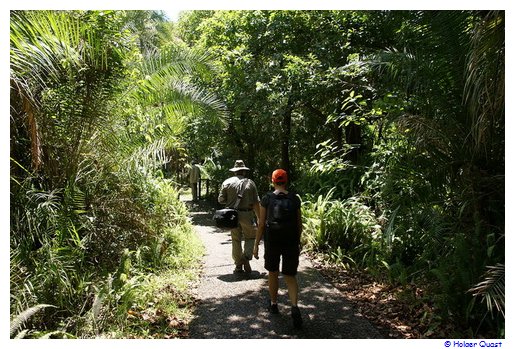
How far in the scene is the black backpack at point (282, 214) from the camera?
4359 mm

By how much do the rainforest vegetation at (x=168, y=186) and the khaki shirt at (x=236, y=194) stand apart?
136cm

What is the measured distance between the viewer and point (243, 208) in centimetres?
625

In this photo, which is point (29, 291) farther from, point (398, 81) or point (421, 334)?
point (398, 81)

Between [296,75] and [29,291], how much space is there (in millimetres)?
6527

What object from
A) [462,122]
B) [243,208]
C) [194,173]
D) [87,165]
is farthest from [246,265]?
[194,173]

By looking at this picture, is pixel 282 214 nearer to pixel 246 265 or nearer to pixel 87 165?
pixel 246 265

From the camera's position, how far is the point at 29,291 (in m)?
4.13

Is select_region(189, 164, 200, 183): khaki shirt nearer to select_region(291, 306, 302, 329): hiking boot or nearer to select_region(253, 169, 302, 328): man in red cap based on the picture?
select_region(253, 169, 302, 328): man in red cap

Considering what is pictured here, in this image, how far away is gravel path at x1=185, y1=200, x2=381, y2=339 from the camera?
423cm

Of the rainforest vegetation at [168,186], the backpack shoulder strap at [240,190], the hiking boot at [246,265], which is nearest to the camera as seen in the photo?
the rainforest vegetation at [168,186]

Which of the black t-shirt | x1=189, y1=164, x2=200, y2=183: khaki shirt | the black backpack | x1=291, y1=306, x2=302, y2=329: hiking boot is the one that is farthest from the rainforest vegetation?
x1=189, y1=164, x2=200, y2=183: khaki shirt

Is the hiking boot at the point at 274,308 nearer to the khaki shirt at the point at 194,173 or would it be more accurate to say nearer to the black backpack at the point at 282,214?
the black backpack at the point at 282,214

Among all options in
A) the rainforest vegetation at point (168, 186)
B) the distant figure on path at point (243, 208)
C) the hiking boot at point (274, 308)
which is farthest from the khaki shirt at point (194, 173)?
the hiking boot at point (274, 308)

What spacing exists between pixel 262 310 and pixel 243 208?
187cm
